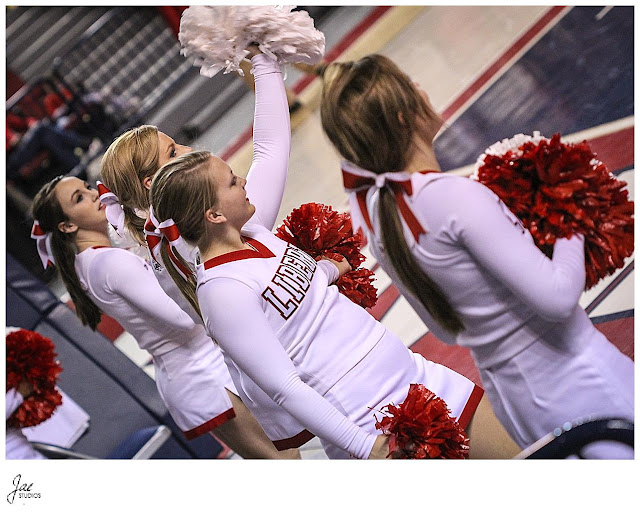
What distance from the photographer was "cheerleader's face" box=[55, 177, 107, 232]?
224cm

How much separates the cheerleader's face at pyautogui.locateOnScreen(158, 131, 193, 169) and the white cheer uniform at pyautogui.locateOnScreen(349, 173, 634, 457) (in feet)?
1.47

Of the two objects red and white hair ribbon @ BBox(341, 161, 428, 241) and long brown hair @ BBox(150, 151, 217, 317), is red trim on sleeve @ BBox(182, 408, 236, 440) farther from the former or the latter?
red and white hair ribbon @ BBox(341, 161, 428, 241)

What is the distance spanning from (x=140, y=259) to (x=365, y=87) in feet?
2.69

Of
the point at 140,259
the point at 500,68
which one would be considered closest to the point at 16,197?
the point at 140,259

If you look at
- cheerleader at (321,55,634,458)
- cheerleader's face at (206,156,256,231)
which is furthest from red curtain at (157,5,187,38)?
cheerleader at (321,55,634,458)

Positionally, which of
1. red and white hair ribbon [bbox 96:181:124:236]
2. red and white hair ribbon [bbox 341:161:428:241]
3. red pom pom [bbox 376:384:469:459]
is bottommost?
red pom pom [bbox 376:384:469:459]

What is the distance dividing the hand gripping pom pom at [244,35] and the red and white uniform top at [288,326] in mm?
428

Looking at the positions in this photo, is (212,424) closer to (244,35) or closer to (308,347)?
(308,347)

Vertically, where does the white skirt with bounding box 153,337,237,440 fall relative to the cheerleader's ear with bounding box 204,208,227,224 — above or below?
below

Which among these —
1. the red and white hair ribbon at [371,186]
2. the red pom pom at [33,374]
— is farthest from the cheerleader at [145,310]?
the red and white hair ribbon at [371,186]

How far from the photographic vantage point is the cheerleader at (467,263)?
165 centimetres

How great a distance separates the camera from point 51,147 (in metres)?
2.55

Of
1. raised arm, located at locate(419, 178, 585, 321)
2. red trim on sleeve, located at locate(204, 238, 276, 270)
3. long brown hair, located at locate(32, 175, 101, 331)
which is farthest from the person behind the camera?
long brown hair, located at locate(32, 175, 101, 331)
